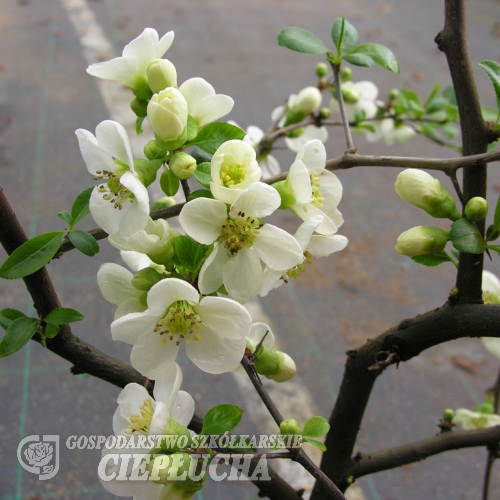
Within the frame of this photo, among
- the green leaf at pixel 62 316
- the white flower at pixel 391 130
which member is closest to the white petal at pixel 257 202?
the green leaf at pixel 62 316

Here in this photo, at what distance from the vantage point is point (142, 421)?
510mm

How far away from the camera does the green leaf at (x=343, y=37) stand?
754mm

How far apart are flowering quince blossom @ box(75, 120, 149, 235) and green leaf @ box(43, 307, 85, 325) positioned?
0.11 metres

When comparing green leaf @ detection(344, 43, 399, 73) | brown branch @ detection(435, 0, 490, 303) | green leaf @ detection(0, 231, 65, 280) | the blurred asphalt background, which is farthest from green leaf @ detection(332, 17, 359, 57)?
the blurred asphalt background

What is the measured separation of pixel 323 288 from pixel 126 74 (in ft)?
6.07

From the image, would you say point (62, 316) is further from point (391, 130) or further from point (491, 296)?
point (391, 130)

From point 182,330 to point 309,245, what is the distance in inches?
5.5

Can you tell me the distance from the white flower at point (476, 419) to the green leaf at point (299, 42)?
0.60 meters

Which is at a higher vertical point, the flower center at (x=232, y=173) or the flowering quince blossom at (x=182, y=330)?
the flower center at (x=232, y=173)

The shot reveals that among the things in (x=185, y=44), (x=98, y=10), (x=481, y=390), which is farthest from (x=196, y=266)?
(x=98, y=10)

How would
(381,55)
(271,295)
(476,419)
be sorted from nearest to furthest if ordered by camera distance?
(381,55) → (476,419) → (271,295)

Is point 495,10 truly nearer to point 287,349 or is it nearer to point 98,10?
point 98,10

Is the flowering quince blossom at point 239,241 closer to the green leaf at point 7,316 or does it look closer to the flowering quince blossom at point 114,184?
the flowering quince blossom at point 114,184

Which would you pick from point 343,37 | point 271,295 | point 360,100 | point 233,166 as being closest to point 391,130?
point 360,100
